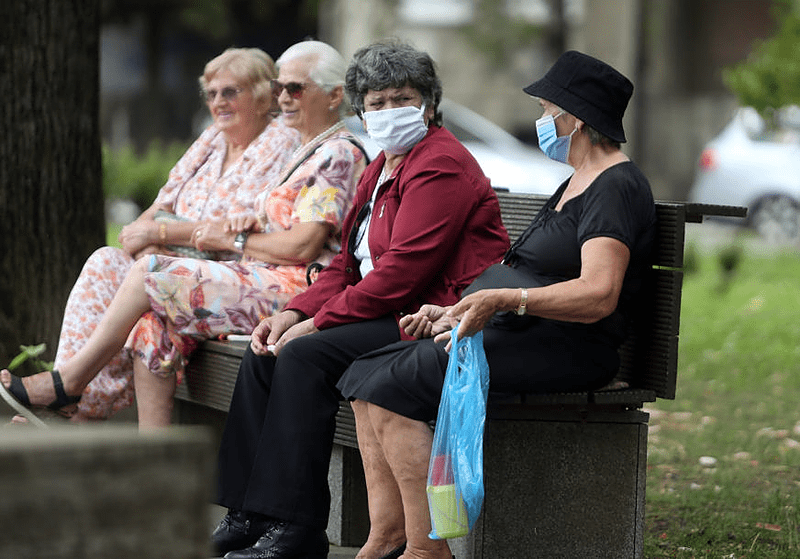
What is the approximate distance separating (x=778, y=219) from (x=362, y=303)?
13020 mm

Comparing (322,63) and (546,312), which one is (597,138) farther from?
(322,63)

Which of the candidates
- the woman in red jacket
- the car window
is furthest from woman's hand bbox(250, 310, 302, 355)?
the car window

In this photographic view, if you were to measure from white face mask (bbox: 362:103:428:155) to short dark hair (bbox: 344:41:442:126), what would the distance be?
0.08 m

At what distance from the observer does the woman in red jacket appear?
3.72 meters

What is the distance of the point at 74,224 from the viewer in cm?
547

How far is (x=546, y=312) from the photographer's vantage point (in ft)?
11.1

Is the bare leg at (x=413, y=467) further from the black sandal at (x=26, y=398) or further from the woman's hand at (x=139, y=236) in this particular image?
the woman's hand at (x=139, y=236)

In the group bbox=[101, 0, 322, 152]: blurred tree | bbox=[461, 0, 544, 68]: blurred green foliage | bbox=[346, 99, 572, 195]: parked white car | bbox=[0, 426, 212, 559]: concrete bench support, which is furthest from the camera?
bbox=[101, 0, 322, 152]: blurred tree

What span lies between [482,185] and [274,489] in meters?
1.04

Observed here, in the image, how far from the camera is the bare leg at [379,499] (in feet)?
11.8

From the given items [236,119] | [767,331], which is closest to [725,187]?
[767,331]

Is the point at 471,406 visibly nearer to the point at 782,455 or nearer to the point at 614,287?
the point at 614,287

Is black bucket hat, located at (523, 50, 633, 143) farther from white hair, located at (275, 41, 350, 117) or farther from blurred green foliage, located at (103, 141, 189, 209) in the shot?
blurred green foliage, located at (103, 141, 189, 209)

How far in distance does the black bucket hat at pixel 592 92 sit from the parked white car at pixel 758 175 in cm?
1255
